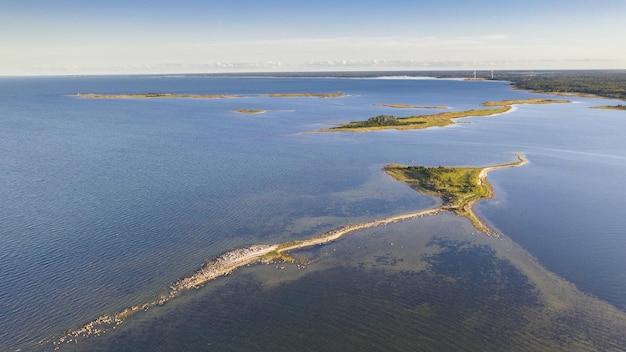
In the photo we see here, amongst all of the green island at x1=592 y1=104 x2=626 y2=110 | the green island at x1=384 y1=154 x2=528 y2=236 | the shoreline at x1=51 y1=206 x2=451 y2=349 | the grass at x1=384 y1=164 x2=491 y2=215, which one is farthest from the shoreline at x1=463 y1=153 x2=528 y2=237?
the green island at x1=592 y1=104 x2=626 y2=110

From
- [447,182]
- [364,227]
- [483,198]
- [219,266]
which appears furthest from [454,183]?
[219,266]

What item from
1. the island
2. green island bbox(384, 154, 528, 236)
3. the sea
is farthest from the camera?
green island bbox(384, 154, 528, 236)

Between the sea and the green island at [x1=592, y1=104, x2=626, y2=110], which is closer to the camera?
the sea

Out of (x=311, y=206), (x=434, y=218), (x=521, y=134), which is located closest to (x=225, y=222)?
(x=311, y=206)

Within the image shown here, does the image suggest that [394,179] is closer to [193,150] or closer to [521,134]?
[193,150]

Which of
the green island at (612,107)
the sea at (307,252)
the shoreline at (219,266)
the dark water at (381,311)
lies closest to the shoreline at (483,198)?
the sea at (307,252)

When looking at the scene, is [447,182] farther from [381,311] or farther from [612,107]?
[612,107]

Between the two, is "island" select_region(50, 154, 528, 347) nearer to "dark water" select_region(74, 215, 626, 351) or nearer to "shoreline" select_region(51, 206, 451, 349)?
"shoreline" select_region(51, 206, 451, 349)
